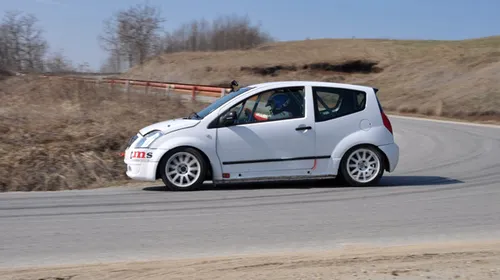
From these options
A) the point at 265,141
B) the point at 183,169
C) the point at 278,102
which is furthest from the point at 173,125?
the point at 278,102

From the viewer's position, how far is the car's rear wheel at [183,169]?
33.6ft

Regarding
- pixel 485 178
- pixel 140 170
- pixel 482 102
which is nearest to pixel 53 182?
pixel 140 170

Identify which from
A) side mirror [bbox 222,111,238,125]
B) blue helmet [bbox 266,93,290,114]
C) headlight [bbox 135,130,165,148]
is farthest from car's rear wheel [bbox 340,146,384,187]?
headlight [bbox 135,130,165,148]

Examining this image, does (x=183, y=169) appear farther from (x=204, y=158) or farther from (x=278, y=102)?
(x=278, y=102)

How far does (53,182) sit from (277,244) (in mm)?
6353

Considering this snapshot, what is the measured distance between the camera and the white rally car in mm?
10258

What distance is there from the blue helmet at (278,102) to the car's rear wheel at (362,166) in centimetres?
121

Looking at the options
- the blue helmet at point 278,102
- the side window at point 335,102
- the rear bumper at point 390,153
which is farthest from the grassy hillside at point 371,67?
the blue helmet at point 278,102

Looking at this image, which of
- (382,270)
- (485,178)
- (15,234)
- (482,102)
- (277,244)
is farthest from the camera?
(482,102)

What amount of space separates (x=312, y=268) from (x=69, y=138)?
9.21 metres

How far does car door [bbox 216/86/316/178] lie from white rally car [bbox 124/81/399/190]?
0.05 feet

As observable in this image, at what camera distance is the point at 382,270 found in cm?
589

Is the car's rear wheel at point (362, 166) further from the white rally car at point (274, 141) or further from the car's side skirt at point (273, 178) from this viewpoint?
the car's side skirt at point (273, 178)

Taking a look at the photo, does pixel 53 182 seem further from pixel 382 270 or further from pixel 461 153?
pixel 461 153
